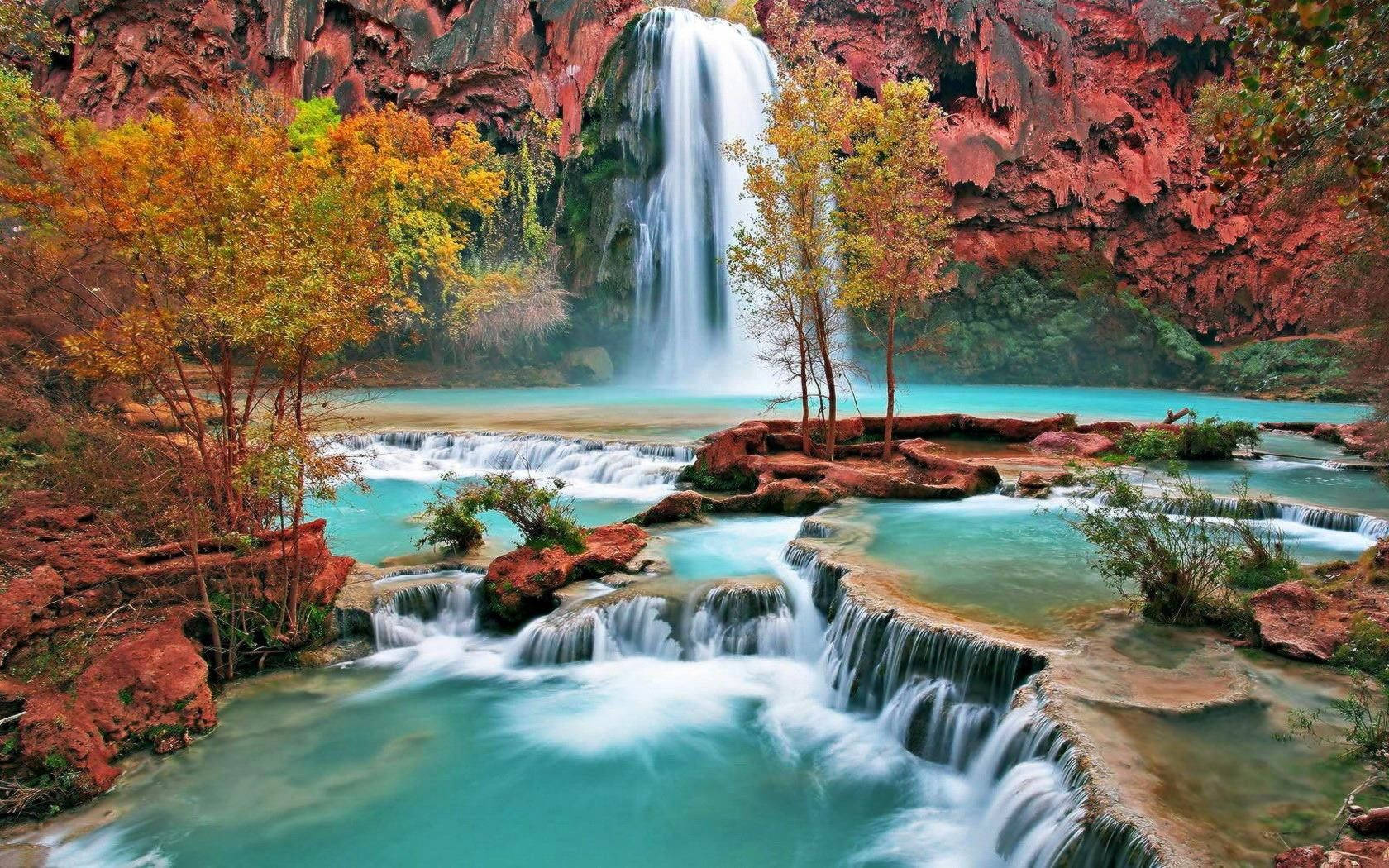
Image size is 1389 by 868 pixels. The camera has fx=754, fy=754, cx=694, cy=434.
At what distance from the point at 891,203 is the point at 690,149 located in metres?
20.8

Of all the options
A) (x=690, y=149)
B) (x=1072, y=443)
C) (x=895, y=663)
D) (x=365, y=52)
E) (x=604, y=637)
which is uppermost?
(x=365, y=52)

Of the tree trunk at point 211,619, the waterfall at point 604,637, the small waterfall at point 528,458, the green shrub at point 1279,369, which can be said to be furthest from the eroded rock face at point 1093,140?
the tree trunk at point 211,619

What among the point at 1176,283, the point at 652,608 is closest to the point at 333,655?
the point at 652,608

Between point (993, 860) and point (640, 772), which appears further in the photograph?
point (640, 772)

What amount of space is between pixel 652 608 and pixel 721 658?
92cm

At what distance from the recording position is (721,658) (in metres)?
8.16

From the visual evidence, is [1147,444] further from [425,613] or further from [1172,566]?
[425,613]

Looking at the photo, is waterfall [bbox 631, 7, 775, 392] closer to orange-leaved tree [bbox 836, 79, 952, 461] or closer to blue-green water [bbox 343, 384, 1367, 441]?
blue-green water [bbox 343, 384, 1367, 441]

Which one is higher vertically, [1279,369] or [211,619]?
[1279,369]

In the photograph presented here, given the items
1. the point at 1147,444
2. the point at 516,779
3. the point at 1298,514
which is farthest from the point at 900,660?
the point at 1147,444

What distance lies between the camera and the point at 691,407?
2714 cm

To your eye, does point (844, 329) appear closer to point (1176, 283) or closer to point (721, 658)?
point (1176, 283)

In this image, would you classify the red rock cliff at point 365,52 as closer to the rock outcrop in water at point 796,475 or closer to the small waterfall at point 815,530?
the rock outcrop in water at point 796,475

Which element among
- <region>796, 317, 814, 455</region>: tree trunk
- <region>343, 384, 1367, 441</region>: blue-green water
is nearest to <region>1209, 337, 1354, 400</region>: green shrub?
<region>343, 384, 1367, 441</region>: blue-green water
